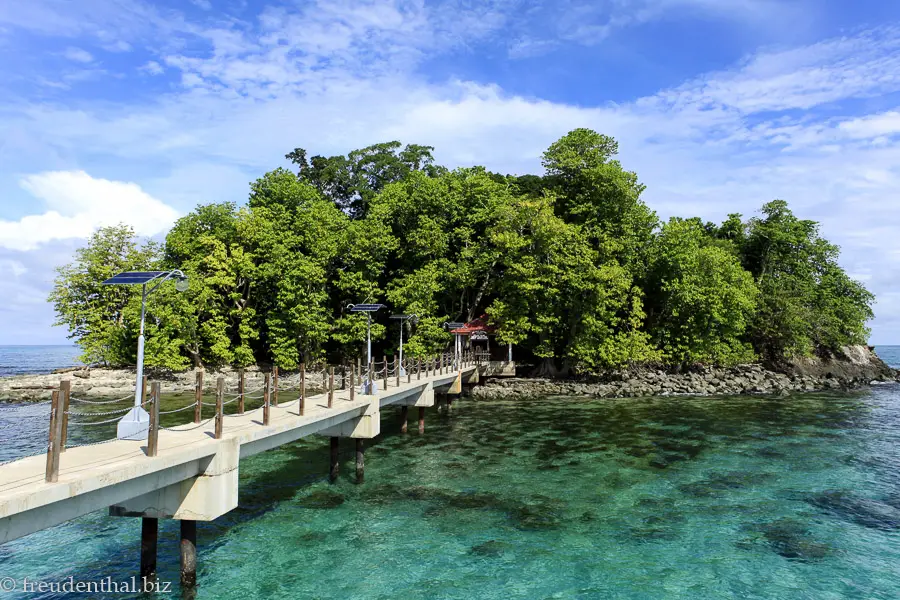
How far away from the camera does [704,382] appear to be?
44.1 metres

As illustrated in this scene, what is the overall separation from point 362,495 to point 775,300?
48439mm

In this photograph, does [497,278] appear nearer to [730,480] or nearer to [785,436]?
[785,436]

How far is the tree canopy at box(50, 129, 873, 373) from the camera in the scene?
1636 inches

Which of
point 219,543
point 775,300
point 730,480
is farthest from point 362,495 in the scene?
point 775,300

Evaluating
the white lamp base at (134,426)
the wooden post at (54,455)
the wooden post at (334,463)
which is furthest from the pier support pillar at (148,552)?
the wooden post at (334,463)

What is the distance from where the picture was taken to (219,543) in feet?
40.9

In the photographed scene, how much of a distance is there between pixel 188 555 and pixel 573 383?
1413 inches

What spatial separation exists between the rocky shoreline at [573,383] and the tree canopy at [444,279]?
4.85 feet

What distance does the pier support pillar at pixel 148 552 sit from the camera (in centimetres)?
1035

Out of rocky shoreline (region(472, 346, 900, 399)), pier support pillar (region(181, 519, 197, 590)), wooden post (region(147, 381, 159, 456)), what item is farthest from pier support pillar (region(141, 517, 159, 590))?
rocky shoreline (region(472, 346, 900, 399))

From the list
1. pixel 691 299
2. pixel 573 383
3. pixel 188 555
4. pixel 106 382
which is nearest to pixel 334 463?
pixel 188 555

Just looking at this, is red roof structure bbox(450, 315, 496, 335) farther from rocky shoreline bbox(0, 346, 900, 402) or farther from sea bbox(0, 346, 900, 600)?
sea bbox(0, 346, 900, 600)

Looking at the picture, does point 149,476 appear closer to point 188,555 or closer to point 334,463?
point 188,555

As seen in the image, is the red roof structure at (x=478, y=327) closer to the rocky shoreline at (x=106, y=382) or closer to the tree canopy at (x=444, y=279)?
the tree canopy at (x=444, y=279)
